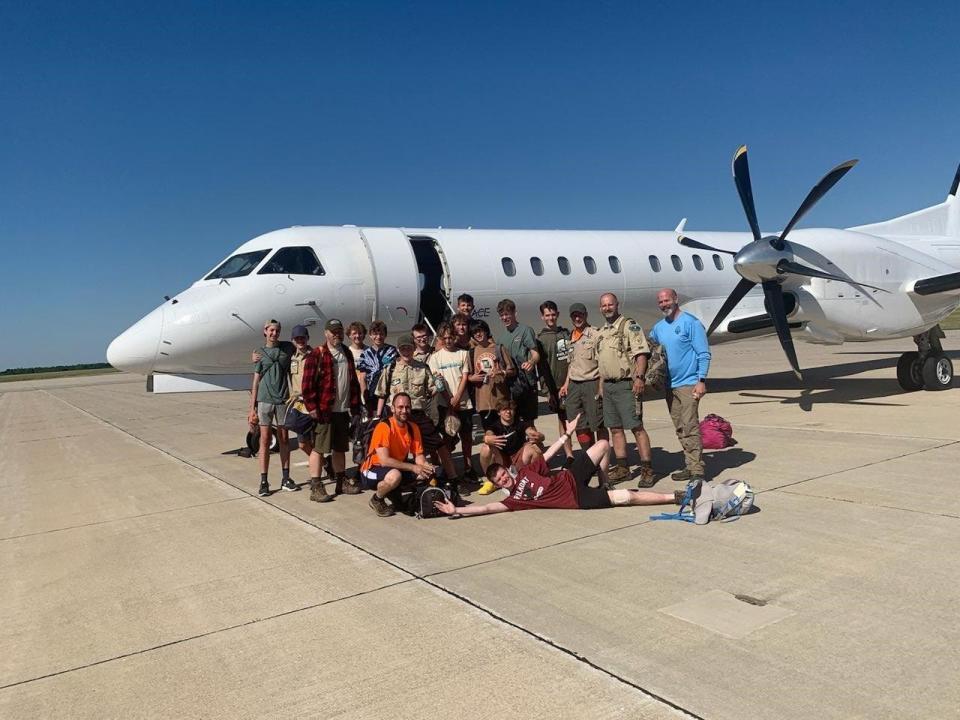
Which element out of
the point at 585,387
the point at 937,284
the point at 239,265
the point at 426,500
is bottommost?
the point at 426,500

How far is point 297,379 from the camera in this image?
7.43 metres

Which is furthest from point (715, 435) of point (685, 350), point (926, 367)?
point (926, 367)

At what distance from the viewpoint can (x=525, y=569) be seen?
4617 millimetres

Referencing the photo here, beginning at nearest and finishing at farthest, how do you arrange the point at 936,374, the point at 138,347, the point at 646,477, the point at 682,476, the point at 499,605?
the point at 499,605 < the point at 646,477 < the point at 682,476 < the point at 138,347 < the point at 936,374

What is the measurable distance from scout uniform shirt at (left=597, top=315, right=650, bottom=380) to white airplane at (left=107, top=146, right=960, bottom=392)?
216 inches

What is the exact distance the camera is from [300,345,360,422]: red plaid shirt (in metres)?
6.96

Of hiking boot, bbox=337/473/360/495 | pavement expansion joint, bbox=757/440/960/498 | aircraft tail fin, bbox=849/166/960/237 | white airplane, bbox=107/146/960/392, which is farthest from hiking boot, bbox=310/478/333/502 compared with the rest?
aircraft tail fin, bbox=849/166/960/237

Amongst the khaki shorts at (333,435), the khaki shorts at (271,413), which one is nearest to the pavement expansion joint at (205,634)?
the khaki shorts at (333,435)

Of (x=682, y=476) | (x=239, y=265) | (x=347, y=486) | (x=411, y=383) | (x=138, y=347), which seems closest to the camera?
(x=411, y=383)

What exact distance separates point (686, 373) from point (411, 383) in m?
2.76

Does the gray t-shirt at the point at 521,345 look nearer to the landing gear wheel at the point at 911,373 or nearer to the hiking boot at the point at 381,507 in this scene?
the hiking boot at the point at 381,507

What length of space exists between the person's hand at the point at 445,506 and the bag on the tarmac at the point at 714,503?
1696 mm

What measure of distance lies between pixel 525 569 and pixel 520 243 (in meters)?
9.55

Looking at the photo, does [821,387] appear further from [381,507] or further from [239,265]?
[239,265]
